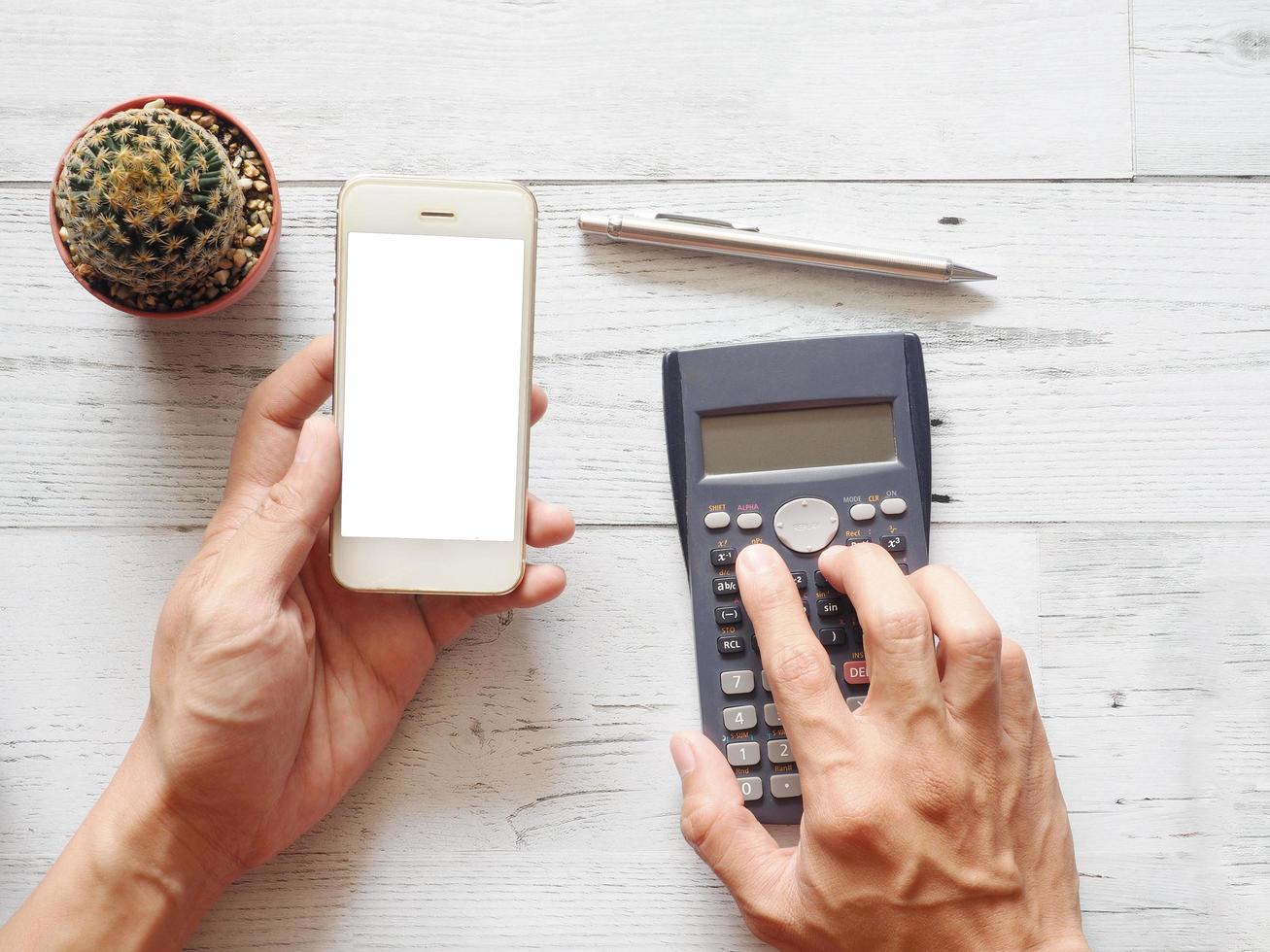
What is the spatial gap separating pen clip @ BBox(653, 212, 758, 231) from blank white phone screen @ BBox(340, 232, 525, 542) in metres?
0.11

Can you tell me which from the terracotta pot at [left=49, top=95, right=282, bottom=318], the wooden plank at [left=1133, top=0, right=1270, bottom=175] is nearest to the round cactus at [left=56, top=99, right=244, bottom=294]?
the terracotta pot at [left=49, top=95, right=282, bottom=318]

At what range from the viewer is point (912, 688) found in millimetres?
484

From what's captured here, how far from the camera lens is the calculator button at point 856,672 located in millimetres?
551

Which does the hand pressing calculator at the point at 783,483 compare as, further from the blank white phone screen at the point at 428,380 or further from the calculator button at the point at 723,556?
the blank white phone screen at the point at 428,380

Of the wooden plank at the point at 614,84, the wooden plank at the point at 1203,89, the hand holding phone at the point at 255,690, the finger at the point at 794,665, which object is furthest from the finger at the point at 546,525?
the wooden plank at the point at 1203,89

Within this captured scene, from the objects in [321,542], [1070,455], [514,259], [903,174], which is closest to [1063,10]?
[903,174]

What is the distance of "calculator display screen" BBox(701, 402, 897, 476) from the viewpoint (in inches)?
22.4

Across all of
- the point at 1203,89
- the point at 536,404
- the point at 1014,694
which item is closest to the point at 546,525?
the point at 536,404

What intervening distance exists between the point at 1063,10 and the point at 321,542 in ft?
1.81

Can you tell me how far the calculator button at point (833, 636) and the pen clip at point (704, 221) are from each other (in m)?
0.24

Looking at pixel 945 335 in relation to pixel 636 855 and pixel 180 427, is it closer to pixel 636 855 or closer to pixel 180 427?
pixel 636 855

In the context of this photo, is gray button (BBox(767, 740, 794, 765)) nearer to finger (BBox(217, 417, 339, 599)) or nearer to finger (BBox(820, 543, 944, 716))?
finger (BBox(820, 543, 944, 716))

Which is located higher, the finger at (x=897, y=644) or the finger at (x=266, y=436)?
the finger at (x=266, y=436)

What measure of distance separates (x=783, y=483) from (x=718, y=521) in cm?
4
